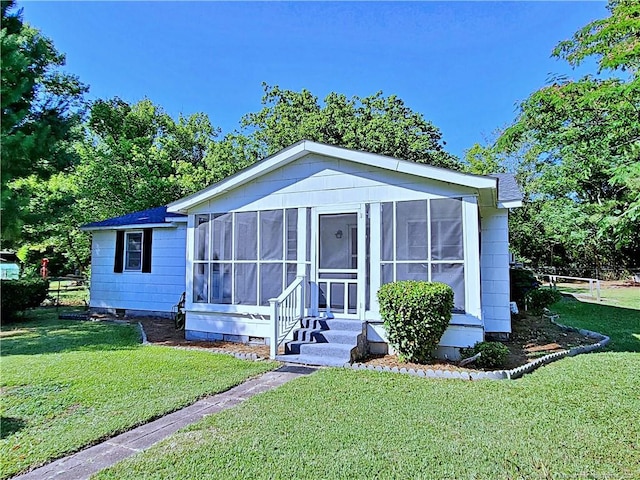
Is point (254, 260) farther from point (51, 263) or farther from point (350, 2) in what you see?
point (51, 263)

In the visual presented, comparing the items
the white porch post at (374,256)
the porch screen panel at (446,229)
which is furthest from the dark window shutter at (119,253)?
the porch screen panel at (446,229)

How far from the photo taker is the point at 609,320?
36.5 feet

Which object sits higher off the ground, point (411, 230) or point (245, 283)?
point (411, 230)

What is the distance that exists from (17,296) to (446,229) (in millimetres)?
11631

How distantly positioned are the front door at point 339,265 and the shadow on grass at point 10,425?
4.89m

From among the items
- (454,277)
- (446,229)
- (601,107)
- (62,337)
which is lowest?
(62,337)

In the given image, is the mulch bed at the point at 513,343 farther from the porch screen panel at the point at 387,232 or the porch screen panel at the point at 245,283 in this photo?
the porch screen panel at the point at 387,232

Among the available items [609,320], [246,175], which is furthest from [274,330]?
[609,320]

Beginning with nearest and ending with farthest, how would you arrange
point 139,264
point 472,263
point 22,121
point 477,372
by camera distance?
1. point 22,121
2. point 477,372
3. point 472,263
4. point 139,264

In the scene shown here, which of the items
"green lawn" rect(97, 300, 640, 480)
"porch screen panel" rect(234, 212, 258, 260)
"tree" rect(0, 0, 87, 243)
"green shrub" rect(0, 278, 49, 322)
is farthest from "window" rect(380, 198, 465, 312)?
"green shrub" rect(0, 278, 49, 322)

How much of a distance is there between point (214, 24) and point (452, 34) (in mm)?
6490

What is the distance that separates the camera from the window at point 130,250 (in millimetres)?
12110

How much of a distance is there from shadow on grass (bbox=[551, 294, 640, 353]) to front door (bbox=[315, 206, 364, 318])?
5103 mm

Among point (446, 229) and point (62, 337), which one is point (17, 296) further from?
point (446, 229)
